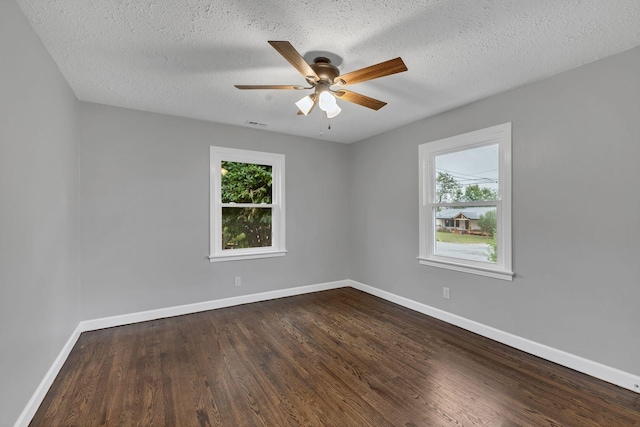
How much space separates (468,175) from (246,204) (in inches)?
113

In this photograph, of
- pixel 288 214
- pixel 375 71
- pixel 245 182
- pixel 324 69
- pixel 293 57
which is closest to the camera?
pixel 293 57

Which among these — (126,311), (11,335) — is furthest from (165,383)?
(126,311)

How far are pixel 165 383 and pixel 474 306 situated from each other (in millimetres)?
3023

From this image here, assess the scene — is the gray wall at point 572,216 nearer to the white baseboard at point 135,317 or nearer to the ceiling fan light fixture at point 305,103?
the ceiling fan light fixture at point 305,103

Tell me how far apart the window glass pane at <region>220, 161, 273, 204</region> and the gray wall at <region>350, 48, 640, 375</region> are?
8.45 ft

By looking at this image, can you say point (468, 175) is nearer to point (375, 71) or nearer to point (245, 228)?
point (375, 71)

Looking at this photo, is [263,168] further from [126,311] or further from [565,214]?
[565,214]

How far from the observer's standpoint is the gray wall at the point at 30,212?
158cm

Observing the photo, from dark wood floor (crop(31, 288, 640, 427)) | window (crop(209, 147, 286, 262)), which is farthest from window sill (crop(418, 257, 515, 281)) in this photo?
window (crop(209, 147, 286, 262))

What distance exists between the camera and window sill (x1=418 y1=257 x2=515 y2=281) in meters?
2.91

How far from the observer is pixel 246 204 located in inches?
165

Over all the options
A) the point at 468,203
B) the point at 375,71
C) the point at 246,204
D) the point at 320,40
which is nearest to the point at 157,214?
the point at 246,204

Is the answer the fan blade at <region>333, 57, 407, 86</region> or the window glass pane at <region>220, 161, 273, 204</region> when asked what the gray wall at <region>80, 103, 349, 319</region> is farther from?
the fan blade at <region>333, 57, 407, 86</region>

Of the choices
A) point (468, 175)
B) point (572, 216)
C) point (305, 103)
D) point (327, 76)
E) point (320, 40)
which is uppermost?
point (320, 40)
